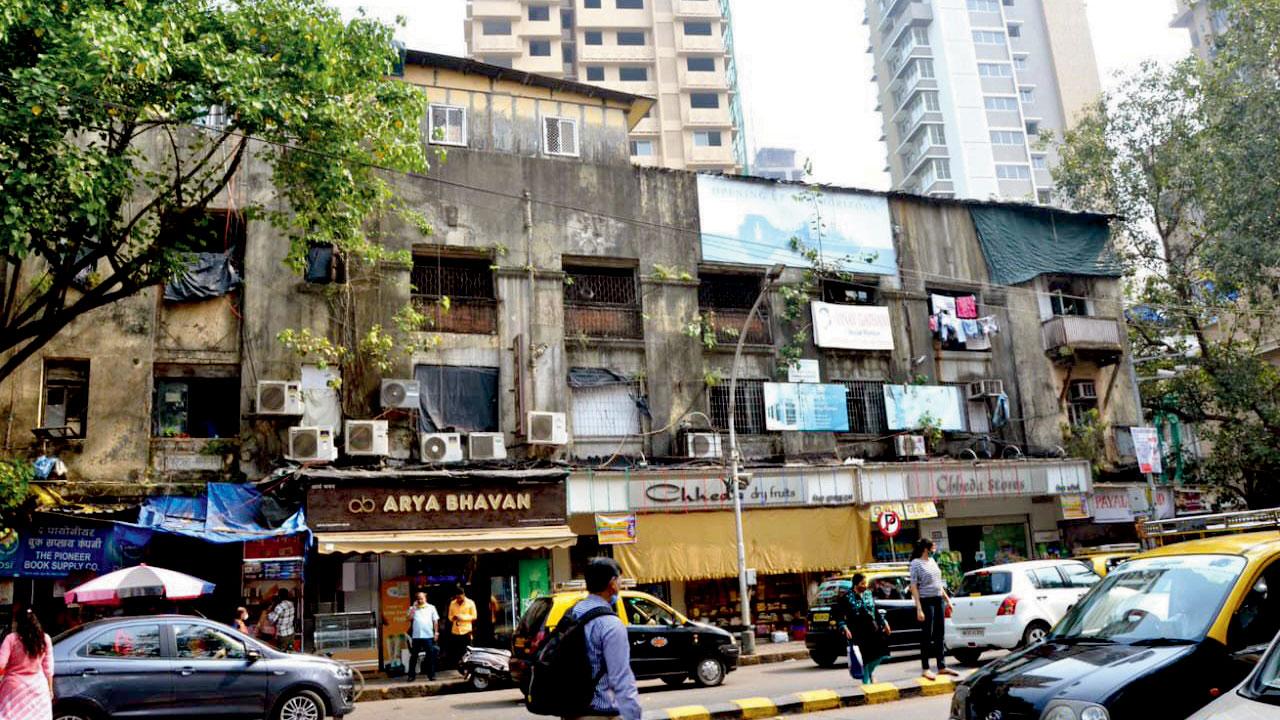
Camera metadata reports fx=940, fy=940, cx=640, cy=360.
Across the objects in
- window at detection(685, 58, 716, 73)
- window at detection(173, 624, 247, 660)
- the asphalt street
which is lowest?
the asphalt street

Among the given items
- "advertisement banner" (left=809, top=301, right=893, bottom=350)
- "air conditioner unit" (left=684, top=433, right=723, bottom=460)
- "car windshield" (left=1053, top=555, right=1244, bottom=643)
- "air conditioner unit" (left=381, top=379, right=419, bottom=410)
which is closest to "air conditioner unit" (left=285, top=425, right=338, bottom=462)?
"air conditioner unit" (left=381, top=379, right=419, bottom=410)

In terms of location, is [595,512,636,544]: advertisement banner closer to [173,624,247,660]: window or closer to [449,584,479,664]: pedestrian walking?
[449,584,479,664]: pedestrian walking

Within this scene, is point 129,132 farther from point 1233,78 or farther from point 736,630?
point 1233,78

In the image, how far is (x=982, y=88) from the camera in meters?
64.0

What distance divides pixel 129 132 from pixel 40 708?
10.1 meters

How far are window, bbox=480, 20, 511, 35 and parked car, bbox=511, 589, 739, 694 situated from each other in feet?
163

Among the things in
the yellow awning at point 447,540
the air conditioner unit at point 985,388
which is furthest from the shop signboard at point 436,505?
the air conditioner unit at point 985,388

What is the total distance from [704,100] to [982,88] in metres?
19.9

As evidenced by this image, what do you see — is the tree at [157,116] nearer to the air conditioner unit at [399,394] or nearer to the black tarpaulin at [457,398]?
the air conditioner unit at [399,394]

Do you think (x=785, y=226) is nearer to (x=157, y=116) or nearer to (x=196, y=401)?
(x=196, y=401)

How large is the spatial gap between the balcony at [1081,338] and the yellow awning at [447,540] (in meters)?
15.8

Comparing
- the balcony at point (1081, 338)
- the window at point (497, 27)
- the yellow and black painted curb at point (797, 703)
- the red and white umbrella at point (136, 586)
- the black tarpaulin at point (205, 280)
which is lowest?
the yellow and black painted curb at point (797, 703)

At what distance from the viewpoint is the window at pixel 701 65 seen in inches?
2349

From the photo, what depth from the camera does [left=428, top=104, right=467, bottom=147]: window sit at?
22406 millimetres
